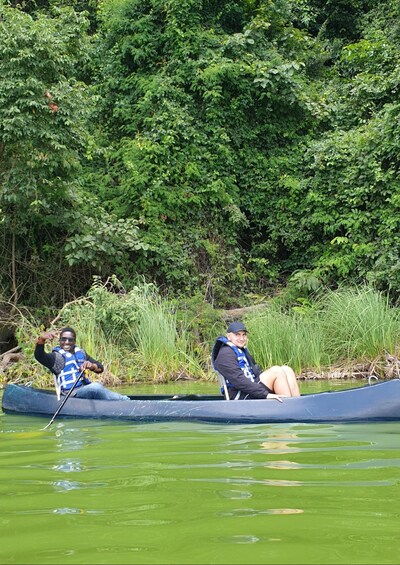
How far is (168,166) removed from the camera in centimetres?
1556

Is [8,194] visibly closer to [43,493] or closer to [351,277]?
[351,277]

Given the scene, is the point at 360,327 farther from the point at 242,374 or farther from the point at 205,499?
the point at 205,499

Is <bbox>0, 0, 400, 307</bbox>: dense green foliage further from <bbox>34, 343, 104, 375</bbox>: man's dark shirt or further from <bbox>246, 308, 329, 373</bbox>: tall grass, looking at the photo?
<bbox>34, 343, 104, 375</bbox>: man's dark shirt

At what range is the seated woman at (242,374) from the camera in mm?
6793

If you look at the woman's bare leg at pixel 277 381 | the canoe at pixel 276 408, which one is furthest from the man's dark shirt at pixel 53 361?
the woman's bare leg at pixel 277 381

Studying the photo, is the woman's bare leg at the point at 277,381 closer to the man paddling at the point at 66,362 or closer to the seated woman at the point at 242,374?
the seated woman at the point at 242,374

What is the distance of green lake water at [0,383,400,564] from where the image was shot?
235 centimetres

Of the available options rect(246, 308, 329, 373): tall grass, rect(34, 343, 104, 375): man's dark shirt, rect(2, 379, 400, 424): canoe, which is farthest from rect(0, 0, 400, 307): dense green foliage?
rect(2, 379, 400, 424): canoe

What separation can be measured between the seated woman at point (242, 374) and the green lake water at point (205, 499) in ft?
3.95

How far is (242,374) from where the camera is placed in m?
6.82

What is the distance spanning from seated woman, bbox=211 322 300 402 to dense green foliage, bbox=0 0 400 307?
6747 mm

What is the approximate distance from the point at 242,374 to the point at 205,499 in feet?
12.2

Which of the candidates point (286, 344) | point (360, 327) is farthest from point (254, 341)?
point (360, 327)

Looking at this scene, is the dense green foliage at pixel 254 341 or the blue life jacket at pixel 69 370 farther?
the dense green foliage at pixel 254 341
